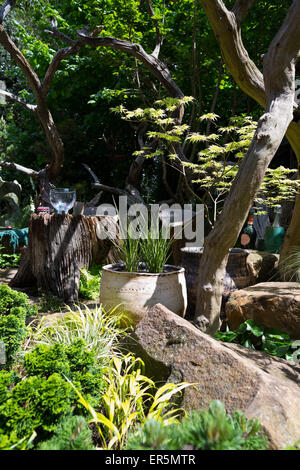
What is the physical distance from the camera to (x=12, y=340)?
1.88 m

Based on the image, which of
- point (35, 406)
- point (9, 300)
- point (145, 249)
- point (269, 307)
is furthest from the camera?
point (145, 249)

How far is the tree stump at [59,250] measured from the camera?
4.12m

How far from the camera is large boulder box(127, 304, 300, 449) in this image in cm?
144

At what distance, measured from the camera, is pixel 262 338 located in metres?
2.56

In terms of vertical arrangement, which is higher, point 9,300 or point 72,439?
point 9,300

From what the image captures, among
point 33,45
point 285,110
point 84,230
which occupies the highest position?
point 33,45

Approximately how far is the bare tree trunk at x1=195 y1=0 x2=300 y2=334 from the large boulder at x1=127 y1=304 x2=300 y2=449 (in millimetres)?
814

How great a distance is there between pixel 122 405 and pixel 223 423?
763 millimetres

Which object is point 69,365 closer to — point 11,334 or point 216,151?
point 11,334

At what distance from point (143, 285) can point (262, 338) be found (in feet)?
3.04

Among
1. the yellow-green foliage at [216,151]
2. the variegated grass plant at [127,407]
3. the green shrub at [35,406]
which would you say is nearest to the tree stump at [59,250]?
the yellow-green foliage at [216,151]

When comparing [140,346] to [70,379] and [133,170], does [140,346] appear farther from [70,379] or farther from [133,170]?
[133,170]

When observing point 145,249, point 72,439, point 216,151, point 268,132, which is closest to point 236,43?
point 216,151
